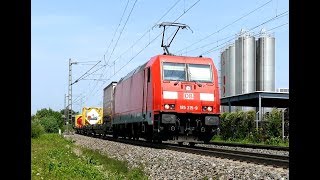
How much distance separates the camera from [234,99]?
35.3 meters

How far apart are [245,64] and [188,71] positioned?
4272 cm

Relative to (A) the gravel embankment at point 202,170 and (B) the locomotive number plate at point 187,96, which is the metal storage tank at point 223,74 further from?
(A) the gravel embankment at point 202,170

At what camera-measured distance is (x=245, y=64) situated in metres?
60.8

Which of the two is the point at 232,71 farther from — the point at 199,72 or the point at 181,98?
the point at 181,98

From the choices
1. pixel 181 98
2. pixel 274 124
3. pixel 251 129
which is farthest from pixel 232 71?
pixel 181 98

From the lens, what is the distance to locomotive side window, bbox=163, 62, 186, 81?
1897cm

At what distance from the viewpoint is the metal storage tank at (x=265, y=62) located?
60.8m

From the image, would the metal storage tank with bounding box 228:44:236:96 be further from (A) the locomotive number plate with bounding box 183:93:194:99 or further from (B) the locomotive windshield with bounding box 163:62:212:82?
(A) the locomotive number plate with bounding box 183:93:194:99

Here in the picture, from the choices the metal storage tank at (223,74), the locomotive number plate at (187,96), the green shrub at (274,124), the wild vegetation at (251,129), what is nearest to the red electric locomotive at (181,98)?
the locomotive number plate at (187,96)

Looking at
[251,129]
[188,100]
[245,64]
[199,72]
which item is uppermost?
[245,64]

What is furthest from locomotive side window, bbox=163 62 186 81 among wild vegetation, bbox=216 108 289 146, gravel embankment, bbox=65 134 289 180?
wild vegetation, bbox=216 108 289 146

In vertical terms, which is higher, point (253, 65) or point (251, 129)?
point (253, 65)
